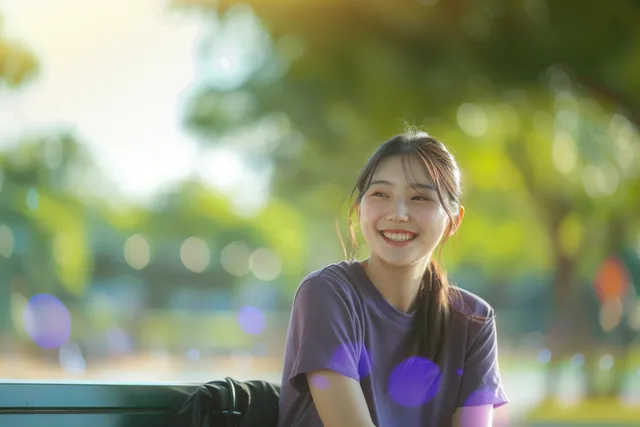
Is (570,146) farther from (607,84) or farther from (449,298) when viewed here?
(449,298)

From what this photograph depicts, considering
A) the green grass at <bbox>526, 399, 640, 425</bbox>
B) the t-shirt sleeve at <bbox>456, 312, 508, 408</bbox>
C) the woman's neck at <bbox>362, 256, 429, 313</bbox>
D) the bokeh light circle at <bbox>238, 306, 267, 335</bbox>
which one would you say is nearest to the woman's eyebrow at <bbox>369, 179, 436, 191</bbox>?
the woman's neck at <bbox>362, 256, 429, 313</bbox>

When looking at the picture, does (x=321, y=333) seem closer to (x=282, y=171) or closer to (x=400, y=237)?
(x=400, y=237)

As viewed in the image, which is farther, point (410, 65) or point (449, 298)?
point (410, 65)

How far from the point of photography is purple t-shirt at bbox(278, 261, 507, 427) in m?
1.32

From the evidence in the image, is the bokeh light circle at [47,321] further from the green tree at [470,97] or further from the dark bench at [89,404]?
the dark bench at [89,404]

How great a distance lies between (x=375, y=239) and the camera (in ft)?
4.68

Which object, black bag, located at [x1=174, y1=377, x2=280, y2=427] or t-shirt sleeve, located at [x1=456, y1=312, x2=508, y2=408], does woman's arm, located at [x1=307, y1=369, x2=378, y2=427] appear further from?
t-shirt sleeve, located at [x1=456, y1=312, x2=508, y2=408]

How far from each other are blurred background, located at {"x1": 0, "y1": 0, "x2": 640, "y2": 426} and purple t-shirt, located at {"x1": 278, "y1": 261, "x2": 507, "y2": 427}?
0.22 m

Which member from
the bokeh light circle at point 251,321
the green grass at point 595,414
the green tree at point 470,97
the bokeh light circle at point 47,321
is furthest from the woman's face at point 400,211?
the bokeh light circle at point 251,321

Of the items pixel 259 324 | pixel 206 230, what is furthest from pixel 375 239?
pixel 206 230

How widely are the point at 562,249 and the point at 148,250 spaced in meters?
11.6

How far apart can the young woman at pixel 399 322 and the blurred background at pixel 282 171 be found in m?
0.21

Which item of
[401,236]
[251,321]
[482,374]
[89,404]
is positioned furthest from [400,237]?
[251,321]

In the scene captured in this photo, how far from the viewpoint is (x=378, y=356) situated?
1.40m
